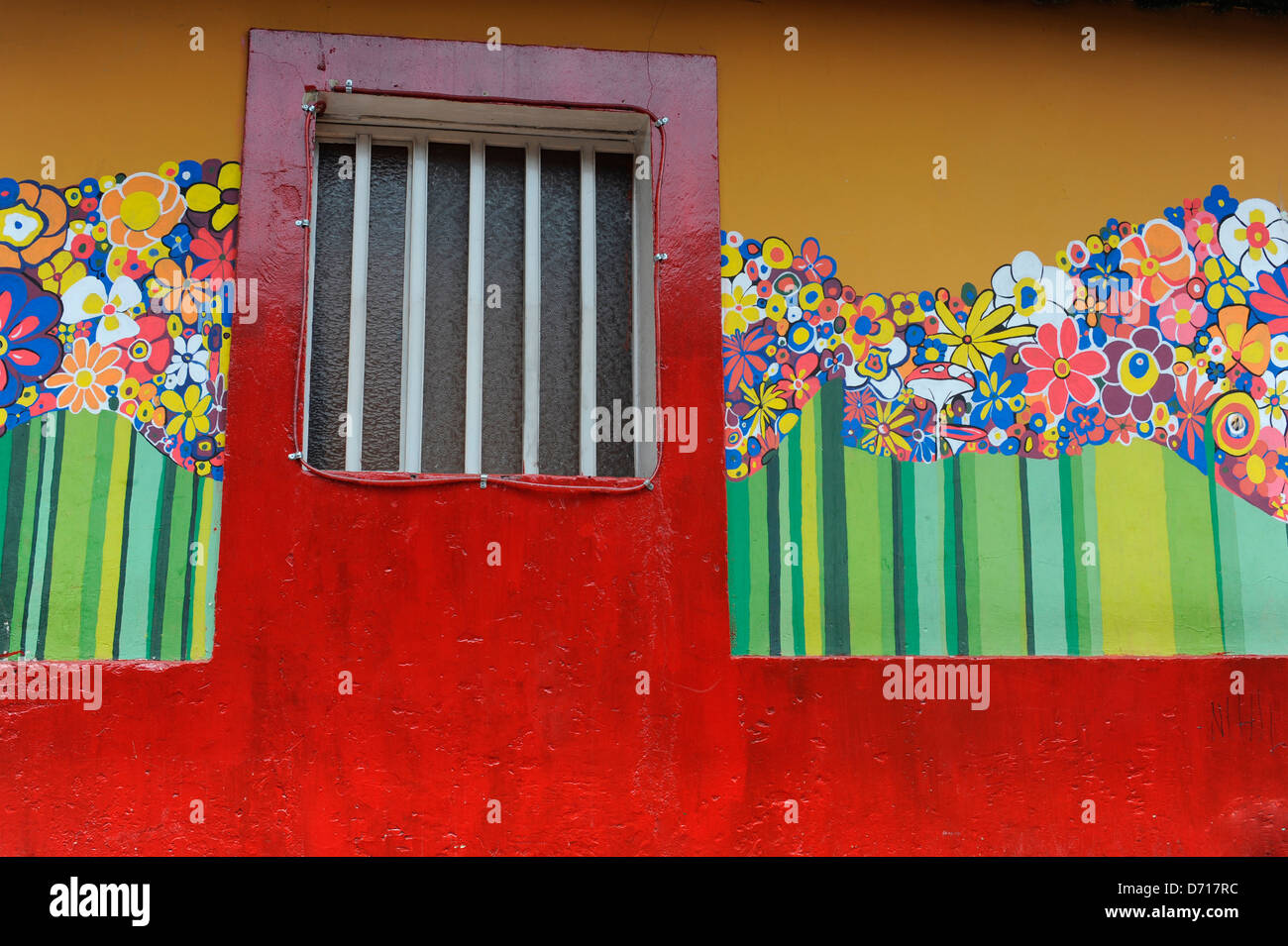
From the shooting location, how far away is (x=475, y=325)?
4.22 meters

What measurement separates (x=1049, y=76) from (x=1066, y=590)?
2018 millimetres

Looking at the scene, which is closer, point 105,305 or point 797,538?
point 105,305

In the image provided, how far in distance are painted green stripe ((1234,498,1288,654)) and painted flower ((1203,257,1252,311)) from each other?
2.55 ft

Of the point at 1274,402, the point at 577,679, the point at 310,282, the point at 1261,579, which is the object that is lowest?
the point at 577,679

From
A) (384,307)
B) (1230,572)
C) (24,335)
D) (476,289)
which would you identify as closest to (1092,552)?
(1230,572)

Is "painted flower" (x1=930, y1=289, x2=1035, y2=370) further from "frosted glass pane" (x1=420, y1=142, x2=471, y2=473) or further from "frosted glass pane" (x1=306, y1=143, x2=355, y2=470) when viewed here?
"frosted glass pane" (x1=306, y1=143, x2=355, y2=470)

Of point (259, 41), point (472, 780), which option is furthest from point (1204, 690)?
point (259, 41)

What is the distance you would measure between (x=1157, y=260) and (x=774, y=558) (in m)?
1.92

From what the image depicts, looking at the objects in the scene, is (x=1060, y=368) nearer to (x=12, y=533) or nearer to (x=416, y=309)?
(x=416, y=309)

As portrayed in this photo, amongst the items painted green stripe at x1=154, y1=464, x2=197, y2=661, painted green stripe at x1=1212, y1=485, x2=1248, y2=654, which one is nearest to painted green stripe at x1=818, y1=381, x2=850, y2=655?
painted green stripe at x1=1212, y1=485, x2=1248, y2=654

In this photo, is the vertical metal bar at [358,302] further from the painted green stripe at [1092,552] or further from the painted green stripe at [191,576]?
the painted green stripe at [1092,552]

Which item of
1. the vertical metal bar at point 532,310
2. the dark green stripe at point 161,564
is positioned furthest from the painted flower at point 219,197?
the vertical metal bar at point 532,310

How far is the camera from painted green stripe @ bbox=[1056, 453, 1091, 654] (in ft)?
13.7

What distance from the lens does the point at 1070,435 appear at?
4.29 metres
